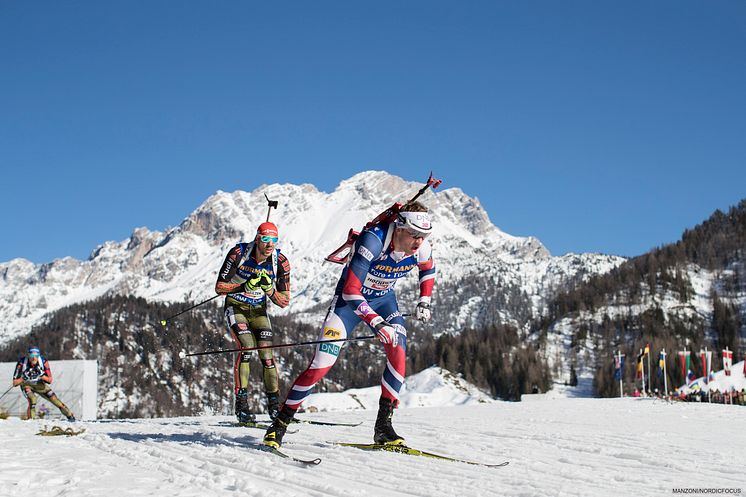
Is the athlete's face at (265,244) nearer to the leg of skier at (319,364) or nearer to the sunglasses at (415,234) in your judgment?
the leg of skier at (319,364)

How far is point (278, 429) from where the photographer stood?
28.6 ft

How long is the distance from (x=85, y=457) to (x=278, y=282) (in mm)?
5295

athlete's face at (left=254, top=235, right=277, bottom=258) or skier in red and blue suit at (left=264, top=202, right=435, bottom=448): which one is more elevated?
athlete's face at (left=254, top=235, right=277, bottom=258)

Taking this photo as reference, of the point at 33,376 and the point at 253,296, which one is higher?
the point at 253,296

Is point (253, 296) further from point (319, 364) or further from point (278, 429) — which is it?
point (278, 429)

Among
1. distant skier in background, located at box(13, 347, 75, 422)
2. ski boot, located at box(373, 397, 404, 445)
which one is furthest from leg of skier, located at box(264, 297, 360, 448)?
distant skier in background, located at box(13, 347, 75, 422)

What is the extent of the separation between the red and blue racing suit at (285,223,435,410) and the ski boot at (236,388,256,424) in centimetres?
368

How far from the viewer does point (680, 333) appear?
172 m

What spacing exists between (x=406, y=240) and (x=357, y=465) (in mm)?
2833

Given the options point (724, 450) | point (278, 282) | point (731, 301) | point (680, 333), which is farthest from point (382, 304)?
point (731, 301)

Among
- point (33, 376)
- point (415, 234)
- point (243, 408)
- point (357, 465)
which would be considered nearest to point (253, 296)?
point (243, 408)

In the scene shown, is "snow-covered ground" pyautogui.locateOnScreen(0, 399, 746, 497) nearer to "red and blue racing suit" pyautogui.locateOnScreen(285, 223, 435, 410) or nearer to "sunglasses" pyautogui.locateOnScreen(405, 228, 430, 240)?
"red and blue racing suit" pyautogui.locateOnScreen(285, 223, 435, 410)

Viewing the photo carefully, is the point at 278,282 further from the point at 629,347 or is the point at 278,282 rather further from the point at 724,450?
the point at 629,347

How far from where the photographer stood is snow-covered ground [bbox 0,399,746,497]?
6.19 meters
